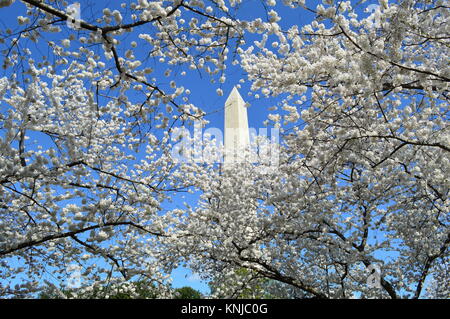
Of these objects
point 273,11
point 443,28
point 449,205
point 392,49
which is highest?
point 273,11

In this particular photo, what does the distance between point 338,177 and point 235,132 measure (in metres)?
6.33

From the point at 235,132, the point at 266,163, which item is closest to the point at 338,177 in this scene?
the point at 266,163

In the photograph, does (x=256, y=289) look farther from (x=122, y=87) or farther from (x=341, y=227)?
(x=122, y=87)

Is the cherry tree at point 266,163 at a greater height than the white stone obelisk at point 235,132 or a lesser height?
lesser

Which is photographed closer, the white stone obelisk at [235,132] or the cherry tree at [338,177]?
the cherry tree at [338,177]

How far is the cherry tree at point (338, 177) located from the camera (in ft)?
14.3

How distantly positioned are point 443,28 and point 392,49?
0.66m

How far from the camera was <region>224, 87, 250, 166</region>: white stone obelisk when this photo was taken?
11.2 metres

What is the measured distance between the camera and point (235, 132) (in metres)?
13.3

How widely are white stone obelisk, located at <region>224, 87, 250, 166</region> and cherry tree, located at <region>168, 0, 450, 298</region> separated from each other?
109 centimetres

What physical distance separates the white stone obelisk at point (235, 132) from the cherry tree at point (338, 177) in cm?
109
